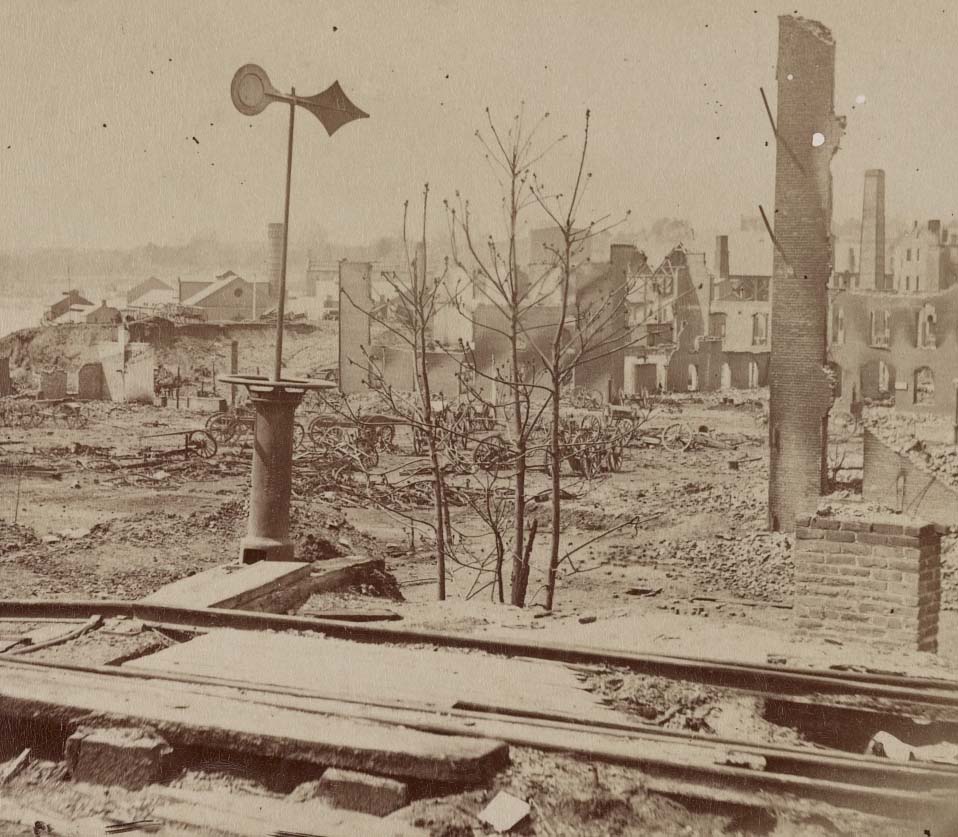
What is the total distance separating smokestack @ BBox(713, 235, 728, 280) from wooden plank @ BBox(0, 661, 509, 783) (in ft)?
A: 43.7

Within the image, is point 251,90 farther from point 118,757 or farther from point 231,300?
point 231,300

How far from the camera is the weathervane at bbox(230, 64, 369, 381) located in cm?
663

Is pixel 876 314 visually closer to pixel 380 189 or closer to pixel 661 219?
pixel 661 219

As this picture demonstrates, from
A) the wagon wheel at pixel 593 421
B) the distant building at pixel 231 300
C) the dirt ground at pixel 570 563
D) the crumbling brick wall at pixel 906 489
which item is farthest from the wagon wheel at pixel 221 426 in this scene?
the crumbling brick wall at pixel 906 489

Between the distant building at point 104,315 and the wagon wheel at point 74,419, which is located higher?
the distant building at point 104,315

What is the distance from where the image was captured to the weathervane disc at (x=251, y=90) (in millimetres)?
6617

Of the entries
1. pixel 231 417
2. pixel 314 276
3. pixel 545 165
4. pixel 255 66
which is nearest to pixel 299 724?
pixel 255 66

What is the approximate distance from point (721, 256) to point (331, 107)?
11.4 meters

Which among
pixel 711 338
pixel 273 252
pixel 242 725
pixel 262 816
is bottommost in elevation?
pixel 262 816

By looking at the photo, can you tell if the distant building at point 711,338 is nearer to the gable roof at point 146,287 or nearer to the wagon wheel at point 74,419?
the gable roof at point 146,287

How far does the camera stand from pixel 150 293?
12164mm

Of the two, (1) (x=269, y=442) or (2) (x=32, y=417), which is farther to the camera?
(2) (x=32, y=417)

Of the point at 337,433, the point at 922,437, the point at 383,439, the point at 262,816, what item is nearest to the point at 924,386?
the point at 922,437

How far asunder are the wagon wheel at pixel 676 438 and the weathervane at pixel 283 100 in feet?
21.4
